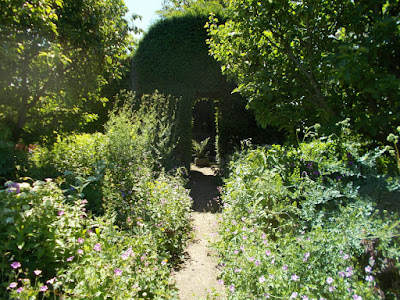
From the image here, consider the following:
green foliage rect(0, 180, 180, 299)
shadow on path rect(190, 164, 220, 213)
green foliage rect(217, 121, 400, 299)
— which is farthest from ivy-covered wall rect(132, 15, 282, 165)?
green foliage rect(0, 180, 180, 299)

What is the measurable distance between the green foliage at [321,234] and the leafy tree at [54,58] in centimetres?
302

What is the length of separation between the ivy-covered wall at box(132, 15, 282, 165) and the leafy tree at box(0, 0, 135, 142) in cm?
352

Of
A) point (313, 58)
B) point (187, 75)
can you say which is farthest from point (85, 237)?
point (187, 75)

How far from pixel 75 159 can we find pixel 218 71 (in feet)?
18.6

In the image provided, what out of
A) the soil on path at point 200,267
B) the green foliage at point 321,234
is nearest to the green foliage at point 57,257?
the soil on path at point 200,267

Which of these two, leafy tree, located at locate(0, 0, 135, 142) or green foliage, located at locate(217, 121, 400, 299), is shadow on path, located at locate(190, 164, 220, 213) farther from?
leafy tree, located at locate(0, 0, 135, 142)

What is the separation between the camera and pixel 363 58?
276 cm

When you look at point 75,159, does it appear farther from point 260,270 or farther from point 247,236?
point 260,270

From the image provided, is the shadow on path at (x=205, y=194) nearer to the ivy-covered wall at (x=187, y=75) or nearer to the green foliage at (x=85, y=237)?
the ivy-covered wall at (x=187, y=75)

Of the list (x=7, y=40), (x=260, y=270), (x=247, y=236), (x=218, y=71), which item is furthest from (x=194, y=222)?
(x=218, y=71)

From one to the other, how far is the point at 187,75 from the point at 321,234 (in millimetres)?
7223

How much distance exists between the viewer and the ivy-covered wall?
8.32 m

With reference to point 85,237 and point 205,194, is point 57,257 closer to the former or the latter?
point 85,237

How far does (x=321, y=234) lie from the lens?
2047 mm
